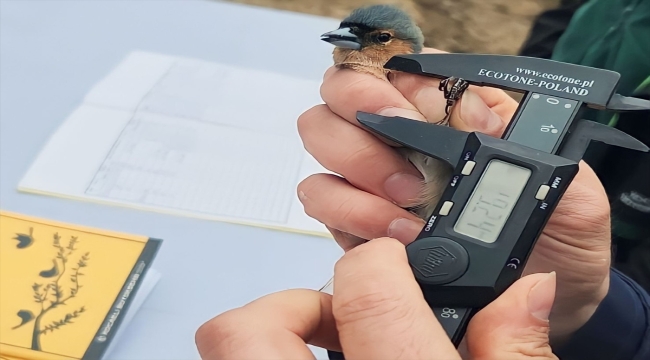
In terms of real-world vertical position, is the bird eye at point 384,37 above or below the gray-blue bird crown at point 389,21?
below

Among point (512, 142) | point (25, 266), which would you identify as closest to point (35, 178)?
point (25, 266)

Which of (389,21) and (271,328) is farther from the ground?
(389,21)

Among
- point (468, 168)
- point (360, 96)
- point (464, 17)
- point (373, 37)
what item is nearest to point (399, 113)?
point (360, 96)

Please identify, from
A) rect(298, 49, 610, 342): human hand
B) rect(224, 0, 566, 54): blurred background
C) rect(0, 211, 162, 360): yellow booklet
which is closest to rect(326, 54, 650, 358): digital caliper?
rect(298, 49, 610, 342): human hand

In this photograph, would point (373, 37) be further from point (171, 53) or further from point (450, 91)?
point (171, 53)

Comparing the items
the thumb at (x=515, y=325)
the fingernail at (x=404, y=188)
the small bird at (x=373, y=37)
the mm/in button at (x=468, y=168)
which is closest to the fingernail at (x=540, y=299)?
the thumb at (x=515, y=325)

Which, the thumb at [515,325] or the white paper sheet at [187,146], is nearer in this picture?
the thumb at [515,325]

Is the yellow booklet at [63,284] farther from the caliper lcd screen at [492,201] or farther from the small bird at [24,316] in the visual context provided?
the caliper lcd screen at [492,201]

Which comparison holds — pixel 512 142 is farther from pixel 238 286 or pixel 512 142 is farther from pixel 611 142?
pixel 238 286
